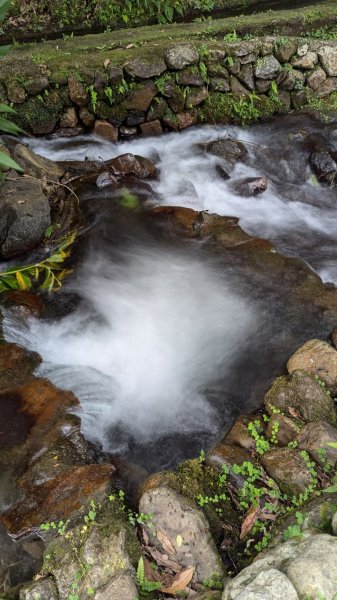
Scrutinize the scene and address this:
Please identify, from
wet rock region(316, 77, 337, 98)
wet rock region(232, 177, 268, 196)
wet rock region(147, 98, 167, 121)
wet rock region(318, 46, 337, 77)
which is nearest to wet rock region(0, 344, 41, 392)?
wet rock region(232, 177, 268, 196)

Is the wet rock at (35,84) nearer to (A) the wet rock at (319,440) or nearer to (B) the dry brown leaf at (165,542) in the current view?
(A) the wet rock at (319,440)

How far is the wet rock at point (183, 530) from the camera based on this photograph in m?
3.52

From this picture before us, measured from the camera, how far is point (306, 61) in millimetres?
8703

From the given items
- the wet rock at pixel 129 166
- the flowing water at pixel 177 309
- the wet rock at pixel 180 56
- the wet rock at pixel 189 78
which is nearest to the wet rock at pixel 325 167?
the flowing water at pixel 177 309

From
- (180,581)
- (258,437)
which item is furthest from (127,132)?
(180,581)

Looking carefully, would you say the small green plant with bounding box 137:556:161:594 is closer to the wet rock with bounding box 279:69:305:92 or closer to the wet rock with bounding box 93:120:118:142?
the wet rock with bounding box 93:120:118:142

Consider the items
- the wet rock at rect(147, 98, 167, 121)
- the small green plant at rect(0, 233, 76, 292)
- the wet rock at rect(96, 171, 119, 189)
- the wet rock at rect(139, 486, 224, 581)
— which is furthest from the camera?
the wet rock at rect(147, 98, 167, 121)

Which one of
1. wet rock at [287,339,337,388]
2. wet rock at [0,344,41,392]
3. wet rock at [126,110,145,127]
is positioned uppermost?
wet rock at [126,110,145,127]

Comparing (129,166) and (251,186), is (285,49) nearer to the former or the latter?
(251,186)

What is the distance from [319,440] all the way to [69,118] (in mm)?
6530

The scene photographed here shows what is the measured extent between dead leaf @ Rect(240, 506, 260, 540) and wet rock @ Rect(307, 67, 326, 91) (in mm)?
7680

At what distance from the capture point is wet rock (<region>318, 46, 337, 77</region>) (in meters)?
8.78

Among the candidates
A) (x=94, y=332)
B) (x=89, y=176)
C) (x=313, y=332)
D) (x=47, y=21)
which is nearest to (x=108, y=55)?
(x=89, y=176)

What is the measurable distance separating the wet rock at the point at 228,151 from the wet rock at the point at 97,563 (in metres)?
6.00
